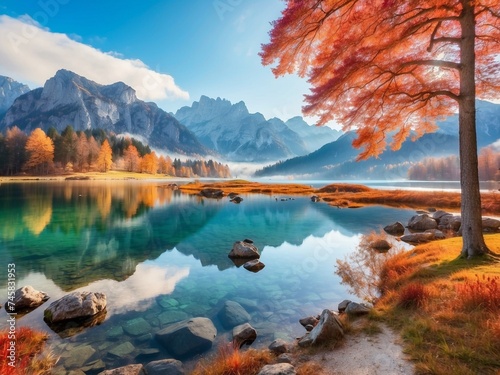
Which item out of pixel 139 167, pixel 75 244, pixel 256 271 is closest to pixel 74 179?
pixel 139 167

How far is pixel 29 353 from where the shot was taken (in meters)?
6.29

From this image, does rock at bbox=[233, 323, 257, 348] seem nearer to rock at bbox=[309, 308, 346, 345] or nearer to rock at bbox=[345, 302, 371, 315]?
rock at bbox=[309, 308, 346, 345]

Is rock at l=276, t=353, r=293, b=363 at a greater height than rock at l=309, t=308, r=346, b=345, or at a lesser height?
lesser

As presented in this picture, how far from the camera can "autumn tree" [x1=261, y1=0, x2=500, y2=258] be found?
31.4 feet

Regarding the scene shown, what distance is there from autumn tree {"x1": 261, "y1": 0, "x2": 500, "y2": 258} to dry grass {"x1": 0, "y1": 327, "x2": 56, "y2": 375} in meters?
12.4

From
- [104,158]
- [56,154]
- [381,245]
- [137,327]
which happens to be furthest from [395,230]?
[56,154]

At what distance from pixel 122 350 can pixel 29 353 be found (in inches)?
87.8

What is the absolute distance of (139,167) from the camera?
143 meters

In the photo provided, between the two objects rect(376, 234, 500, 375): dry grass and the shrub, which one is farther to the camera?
the shrub

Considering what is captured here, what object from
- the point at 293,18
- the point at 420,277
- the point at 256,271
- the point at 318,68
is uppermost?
the point at 293,18

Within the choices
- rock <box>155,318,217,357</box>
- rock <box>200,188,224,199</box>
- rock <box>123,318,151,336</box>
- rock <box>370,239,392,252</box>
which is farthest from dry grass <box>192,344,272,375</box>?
rock <box>200,188,224,199</box>

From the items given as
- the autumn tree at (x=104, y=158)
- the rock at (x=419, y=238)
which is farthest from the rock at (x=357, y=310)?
the autumn tree at (x=104, y=158)

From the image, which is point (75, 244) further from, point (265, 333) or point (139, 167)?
point (139, 167)

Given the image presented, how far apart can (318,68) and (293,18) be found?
230 centimetres
